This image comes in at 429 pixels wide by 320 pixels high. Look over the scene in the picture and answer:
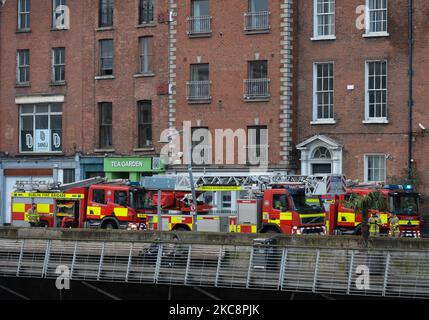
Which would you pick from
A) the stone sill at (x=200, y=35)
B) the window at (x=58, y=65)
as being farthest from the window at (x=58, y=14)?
the stone sill at (x=200, y=35)

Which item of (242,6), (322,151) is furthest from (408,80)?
Result: (242,6)

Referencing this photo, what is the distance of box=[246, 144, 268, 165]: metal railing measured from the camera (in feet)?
181

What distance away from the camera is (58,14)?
62.4 meters

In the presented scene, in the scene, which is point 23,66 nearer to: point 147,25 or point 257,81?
point 147,25

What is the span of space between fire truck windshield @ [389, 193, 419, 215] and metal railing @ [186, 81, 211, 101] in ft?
46.7

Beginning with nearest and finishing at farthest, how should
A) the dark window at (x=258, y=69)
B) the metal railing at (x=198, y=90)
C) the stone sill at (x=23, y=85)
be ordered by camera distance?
the dark window at (x=258, y=69), the metal railing at (x=198, y=90), the stone sill at (x=23, y=85)

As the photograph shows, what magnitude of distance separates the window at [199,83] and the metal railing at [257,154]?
360 cm

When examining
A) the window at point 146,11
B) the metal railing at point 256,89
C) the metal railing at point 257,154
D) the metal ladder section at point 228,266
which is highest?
the window at point 146,11

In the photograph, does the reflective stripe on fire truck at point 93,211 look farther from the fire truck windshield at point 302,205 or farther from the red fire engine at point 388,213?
the red fire engine at point 388,213

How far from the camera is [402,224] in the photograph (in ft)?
148

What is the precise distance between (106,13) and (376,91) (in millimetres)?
15682

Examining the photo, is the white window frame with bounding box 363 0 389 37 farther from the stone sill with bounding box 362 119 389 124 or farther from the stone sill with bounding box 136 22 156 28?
the stone sill with bounding box 136 22 156 28

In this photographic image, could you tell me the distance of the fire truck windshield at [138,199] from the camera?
49.7 m

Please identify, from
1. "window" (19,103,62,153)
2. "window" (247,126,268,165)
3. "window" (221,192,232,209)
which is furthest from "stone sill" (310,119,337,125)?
"window" (19,103,62,153)
